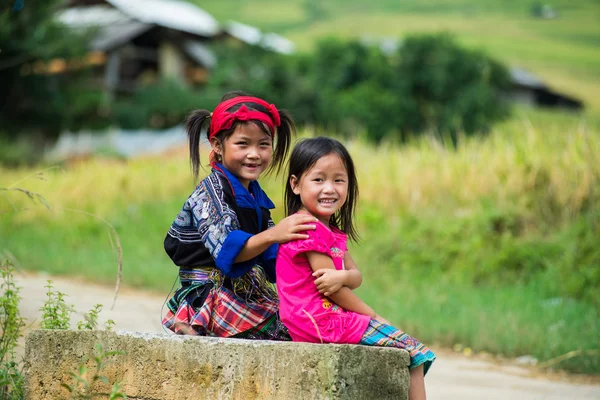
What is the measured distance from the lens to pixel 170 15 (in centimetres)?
3466

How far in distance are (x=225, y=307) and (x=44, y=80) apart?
21516mm

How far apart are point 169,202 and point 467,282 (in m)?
5.73

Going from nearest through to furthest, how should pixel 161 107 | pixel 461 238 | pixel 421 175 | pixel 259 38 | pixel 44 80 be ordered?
1. pixel 461 238
2. pixel 421 175
3. pixel 44 80
4. pixel 259 38
5. pixel 161 107

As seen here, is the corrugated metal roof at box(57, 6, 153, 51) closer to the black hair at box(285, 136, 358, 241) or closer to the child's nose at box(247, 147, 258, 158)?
the child's nose at box(247, 147, 258, 158)

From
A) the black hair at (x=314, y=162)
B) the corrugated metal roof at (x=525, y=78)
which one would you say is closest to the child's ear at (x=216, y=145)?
Answer: the black hair at (x=314, y=162)

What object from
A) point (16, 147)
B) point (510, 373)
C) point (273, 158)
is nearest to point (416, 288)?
point (510, 373)

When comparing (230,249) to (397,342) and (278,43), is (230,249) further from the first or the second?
(278,43)

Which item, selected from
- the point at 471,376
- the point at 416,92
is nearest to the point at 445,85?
the point at 416,92

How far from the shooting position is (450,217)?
9.69 metres

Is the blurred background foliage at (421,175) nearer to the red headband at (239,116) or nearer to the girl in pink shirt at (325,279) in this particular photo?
the red headband at (239,116)

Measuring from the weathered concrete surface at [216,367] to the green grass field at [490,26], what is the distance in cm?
1781

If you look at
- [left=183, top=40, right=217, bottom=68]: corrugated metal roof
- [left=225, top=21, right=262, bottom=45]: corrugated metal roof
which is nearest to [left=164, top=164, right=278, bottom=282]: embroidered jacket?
[left=225, top=21, right=262, bottom=45]: corrugated metal roof

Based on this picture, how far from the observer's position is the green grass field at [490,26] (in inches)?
846

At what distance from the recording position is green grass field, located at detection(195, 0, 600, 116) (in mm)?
21500
